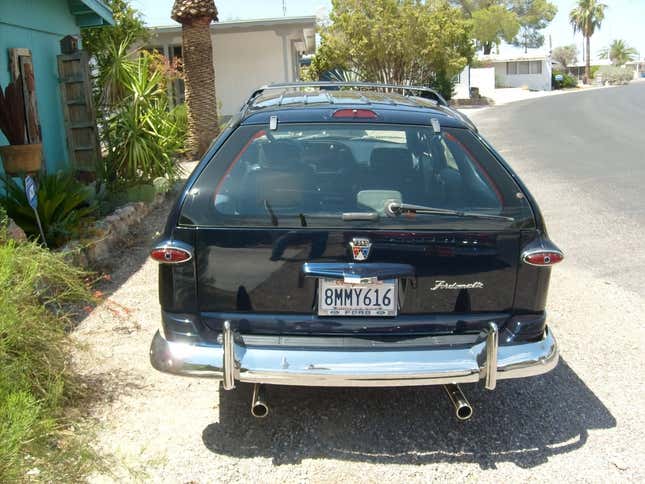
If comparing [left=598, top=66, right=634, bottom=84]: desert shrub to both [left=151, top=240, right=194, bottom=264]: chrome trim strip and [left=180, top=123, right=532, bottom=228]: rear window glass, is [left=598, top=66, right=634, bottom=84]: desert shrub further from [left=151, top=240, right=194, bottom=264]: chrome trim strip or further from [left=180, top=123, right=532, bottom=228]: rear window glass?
[left=151, top=240, right=194, bottom=264]: chrome trim strip

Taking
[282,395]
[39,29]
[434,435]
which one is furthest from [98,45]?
[434,435]

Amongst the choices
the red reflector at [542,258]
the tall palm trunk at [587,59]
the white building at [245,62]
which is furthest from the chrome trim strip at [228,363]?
the tall palm trunk at [587,59]

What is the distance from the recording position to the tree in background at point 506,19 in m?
62.6

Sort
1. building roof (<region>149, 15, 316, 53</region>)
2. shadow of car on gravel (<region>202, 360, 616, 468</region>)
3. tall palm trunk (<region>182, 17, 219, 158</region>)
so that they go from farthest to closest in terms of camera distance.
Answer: building roof (<region>149, 15, 316, 53</region>) → tall palm trunk (<region>182, 17, 219, 158</region>) → shadow of car on gravel (<region>202, 360, 616, 468</region>)

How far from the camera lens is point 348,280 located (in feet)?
11.1

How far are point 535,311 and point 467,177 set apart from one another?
79 cm

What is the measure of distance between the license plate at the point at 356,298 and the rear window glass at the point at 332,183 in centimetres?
30

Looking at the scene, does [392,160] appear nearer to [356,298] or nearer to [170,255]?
[356,298]

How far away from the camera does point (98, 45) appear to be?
12.0m

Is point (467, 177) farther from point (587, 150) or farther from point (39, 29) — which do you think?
point (587, 150)

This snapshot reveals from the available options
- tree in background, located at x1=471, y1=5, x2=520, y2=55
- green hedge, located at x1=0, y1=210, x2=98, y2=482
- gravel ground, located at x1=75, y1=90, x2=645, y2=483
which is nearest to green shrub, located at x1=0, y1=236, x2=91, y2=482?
green hedge, located at x1=0, y1=210, x2=98, y2=482

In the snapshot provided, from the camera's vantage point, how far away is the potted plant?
287 inches

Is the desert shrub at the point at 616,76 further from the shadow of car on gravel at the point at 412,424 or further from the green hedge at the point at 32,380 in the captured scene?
the green hedge at the point at 32,380

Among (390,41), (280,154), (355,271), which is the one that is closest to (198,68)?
(280,154)
